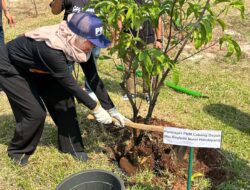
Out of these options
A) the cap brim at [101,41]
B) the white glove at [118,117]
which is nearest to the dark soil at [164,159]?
the white glove at [118,117]

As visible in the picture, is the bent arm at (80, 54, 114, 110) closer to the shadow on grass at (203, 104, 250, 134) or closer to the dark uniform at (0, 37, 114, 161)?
the dark uniform at (0, 37, 114, 161)

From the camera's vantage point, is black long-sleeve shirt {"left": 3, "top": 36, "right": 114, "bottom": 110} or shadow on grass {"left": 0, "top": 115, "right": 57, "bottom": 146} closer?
black long-sleeve shirt {"left": 3, "top": 36, "right": 114, "bottom": 110}

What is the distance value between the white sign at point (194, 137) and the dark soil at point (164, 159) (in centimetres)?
77

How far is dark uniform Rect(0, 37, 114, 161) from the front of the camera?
2690mm

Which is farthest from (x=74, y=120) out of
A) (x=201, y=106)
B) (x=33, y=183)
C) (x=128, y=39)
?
(x=201, y=106)

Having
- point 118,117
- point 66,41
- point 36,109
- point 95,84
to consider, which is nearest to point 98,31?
point 66,41

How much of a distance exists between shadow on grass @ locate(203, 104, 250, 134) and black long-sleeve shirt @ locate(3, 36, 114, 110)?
1.80 meters

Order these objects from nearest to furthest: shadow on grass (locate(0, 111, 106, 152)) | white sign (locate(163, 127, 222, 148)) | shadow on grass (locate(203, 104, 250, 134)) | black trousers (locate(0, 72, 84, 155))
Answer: white sign (locate(163, 127, 222, 148)) < black trousers (locate(0, 72, 84, 155)) < shadow on grass (locate(0, 111, 106, 152)) < shadow on grass (locate(203, 104, 250, 134))

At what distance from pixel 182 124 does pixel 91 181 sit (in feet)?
6.06

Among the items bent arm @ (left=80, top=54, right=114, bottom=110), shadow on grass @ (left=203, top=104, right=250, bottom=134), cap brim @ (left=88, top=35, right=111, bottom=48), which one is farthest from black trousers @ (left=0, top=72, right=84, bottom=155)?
shadow on grass @ (left=203, top=104, right=250, bottom=134)

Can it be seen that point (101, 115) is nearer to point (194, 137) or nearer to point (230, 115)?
point (194, 137)

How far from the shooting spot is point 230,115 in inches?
174

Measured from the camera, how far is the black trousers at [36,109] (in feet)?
9.73

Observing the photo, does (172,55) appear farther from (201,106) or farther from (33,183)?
(33,183)
